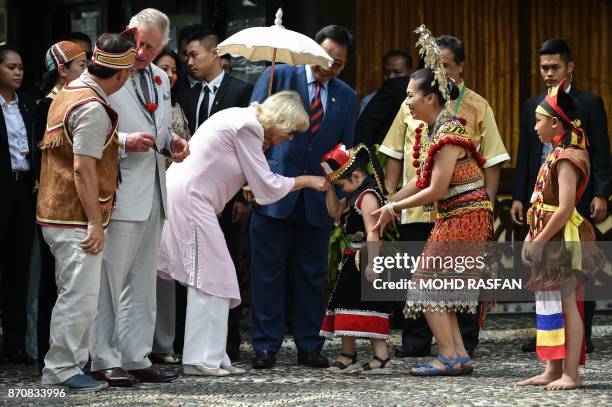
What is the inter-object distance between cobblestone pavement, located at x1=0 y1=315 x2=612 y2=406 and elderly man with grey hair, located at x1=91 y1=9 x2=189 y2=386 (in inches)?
9.6

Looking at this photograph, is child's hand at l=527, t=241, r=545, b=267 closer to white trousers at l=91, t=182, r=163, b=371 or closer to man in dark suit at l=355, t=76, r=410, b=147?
white trousers at l=91, t=182, r=163, b=371

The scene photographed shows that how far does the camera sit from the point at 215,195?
7.85 metres

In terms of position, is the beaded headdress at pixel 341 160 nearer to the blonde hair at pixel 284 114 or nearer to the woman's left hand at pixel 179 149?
the blonde hair at pixel 284 114

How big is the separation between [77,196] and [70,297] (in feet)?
1.73

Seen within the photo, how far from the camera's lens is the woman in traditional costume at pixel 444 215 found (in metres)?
7.74

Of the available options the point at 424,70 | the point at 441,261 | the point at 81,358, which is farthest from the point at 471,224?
the point at 81,358

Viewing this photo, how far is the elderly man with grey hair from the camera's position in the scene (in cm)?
734

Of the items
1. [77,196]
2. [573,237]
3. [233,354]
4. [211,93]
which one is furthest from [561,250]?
[211,93]

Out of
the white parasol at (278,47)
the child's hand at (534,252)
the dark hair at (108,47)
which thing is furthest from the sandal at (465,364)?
the dark hair at (108,47)

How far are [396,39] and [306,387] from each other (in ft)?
14.0

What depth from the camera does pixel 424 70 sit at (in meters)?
7.87

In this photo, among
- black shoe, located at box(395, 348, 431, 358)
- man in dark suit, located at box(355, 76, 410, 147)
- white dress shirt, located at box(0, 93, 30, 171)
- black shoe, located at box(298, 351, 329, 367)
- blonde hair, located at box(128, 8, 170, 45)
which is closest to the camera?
blonde hair, located at box(128, 8, 170, 45)

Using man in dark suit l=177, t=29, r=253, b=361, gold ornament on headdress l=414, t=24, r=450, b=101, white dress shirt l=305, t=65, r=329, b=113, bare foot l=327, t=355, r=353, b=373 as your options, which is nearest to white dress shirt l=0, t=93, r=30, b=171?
man in dark suit l=177, t=29, r=253, b=361

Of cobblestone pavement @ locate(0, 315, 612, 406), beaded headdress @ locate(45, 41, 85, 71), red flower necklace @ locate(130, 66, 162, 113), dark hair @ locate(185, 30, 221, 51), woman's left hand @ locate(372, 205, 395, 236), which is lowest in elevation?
cobblestone pavement @ locate(0, 315, 612, 406)
